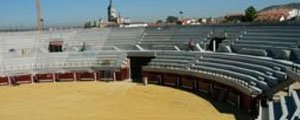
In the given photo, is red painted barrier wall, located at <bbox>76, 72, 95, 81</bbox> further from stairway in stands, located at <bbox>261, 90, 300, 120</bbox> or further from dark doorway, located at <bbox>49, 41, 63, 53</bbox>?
stairway in stands, located at <bbox>261, 90, 300, 120</bbox>

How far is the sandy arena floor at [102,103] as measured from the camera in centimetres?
2889

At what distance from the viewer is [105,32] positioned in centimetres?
5534

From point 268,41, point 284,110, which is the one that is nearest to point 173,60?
point 268,41

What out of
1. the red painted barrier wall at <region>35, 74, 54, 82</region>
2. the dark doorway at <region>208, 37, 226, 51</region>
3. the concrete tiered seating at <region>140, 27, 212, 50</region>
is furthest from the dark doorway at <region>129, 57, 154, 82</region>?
the red painted barrier wall at <region>35, 74, 54, 82</region>

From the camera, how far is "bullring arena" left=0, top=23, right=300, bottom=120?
28938 millimetres

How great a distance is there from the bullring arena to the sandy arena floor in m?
0.07

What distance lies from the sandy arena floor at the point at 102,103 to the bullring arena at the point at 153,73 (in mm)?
66

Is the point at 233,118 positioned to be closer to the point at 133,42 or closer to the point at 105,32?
the point at 133,42

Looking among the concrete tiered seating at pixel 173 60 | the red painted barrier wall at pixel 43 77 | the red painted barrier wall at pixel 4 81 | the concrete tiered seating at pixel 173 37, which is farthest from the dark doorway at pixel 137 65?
the red painted barrier wall at pixel 4 81

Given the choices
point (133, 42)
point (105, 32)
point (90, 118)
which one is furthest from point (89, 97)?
point (105, 32)

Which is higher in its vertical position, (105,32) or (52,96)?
(105,32)

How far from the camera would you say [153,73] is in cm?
4456

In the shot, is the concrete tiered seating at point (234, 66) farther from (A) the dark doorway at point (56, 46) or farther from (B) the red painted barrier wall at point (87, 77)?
(A) the dark doorway at point (56, 46)

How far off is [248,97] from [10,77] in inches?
1040
